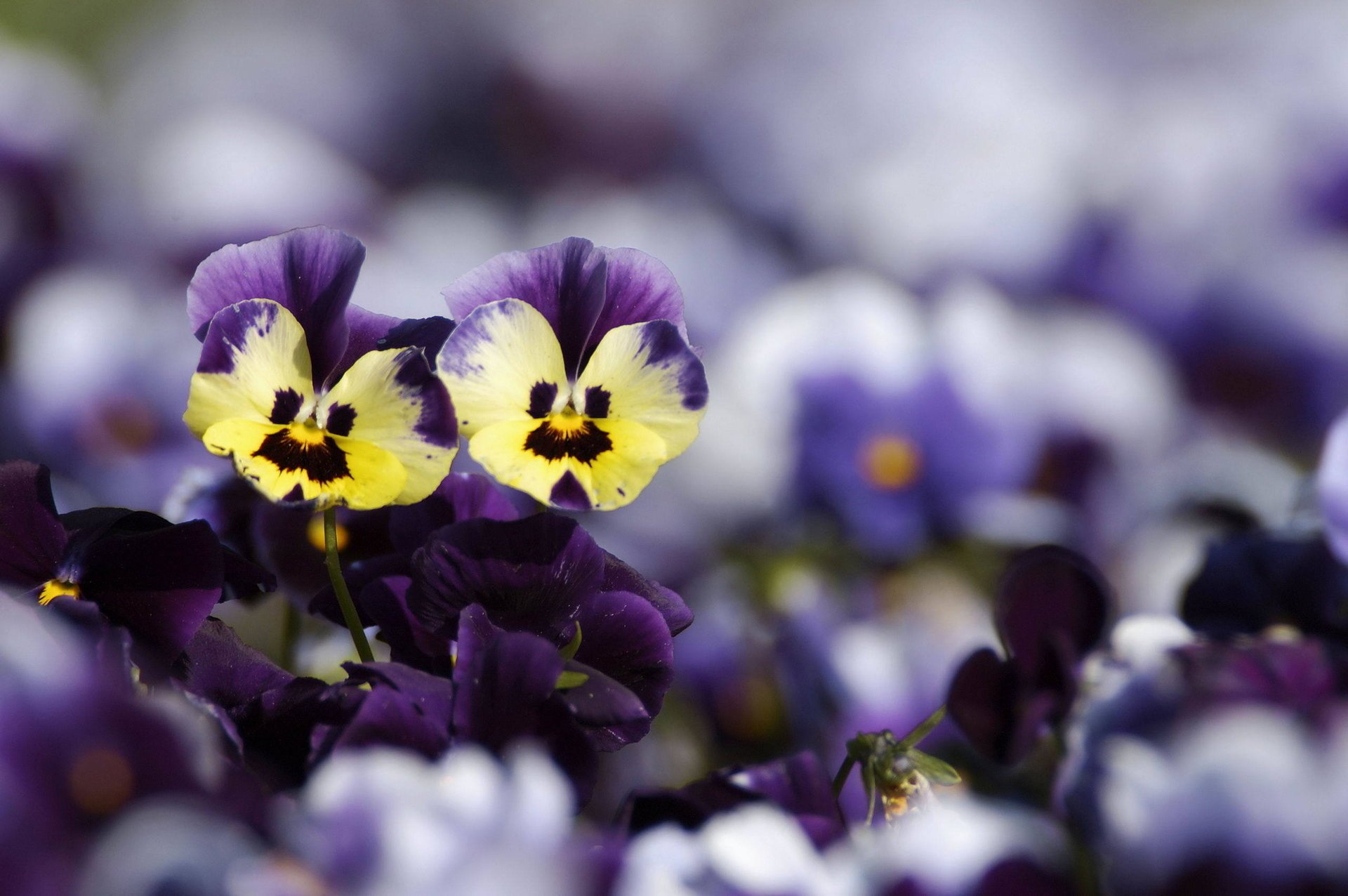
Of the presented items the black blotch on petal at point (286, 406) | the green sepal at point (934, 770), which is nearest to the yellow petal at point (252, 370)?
the black blotch on petal at point (286, 406)

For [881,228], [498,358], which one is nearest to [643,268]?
[498,358]

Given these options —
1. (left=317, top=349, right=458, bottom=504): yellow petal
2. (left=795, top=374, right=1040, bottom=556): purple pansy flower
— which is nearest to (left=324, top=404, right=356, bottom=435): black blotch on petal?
(left=317, top=349, right=458, bottom=504): yellow petal

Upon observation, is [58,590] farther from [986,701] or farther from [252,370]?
[986,701]

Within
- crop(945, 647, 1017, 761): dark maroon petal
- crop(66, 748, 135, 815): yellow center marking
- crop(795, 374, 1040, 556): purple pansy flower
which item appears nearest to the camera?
crop(66, 748, 135, 815): yellow center marking

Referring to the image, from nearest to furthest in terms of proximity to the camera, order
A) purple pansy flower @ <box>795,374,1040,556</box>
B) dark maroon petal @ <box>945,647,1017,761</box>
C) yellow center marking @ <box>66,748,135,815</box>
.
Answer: yellow center marking @ <box>66,748,135,815</box>, dark maroon petal @ <box>945,647,1017,761</box>, purple pansy flower @ <box>795,374,1040,556</box>

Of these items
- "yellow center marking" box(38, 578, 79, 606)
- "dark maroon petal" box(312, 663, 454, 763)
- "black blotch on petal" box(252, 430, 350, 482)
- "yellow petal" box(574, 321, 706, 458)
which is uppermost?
"yellow petal" box(574, 321, 706, 458)

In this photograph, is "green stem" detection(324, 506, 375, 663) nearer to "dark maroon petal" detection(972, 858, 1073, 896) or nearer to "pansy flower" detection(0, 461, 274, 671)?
"pansy flower" detection(0, 461, 274, 671)

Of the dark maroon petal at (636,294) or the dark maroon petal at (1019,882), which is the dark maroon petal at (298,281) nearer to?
the dark maroon petal at (636,294)
